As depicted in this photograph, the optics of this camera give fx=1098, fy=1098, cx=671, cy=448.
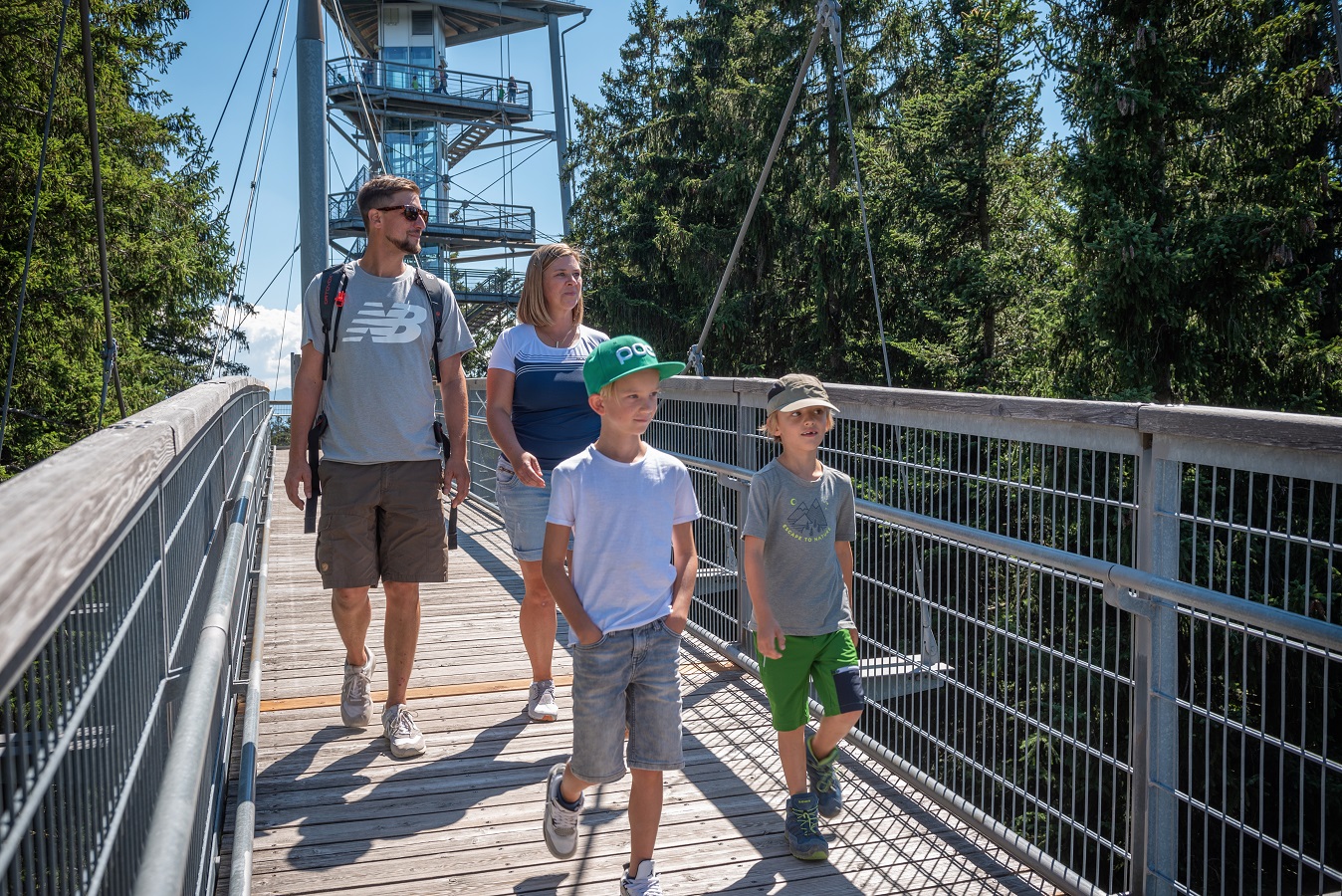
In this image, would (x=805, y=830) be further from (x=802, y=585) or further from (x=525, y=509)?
(x=525, y=509)

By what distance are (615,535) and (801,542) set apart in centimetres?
Answer: 72

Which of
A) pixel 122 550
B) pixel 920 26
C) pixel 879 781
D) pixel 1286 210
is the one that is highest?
pixel 920 26

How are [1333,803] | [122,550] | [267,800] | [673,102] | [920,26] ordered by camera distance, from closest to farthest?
[122,550] → [267,800] → [1333,803] → [920,26] → [673,102]

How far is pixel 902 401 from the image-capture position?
3.79m

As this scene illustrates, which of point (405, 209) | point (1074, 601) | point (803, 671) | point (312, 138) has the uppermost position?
point (312, 138)

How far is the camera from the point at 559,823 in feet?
10.5

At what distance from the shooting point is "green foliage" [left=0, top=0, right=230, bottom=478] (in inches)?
650

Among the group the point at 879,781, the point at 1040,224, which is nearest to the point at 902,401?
the point at 879,781

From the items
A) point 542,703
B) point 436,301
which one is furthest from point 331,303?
point 542,703

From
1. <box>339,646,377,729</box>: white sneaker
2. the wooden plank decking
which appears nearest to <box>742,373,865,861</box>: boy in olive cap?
the wooden plank decking

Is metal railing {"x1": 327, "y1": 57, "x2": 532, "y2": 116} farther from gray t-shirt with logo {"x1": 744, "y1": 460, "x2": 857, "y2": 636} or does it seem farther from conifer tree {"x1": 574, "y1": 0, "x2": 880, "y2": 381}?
gray t-shirt with logo {"x1": 744, "y1": 460, "x2": 857, "y2": 636}

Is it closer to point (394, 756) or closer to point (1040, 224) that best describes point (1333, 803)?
point (394, 756)

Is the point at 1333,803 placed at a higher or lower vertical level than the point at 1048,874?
lower

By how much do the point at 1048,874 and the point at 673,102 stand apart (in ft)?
95.0
